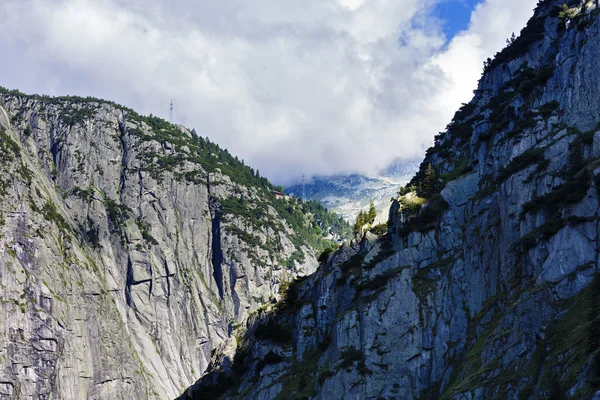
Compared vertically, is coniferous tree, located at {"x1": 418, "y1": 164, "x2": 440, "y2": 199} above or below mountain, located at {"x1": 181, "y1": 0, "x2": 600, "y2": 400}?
above

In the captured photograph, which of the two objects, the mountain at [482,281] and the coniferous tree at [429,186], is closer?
the mountain at [482,281]

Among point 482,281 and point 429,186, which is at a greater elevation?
point 429,186

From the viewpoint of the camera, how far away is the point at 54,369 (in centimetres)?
18575

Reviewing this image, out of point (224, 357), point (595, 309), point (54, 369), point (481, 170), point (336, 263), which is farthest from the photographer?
point (54, 369)

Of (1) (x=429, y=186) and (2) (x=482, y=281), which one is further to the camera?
(1) (x=429, y=186)

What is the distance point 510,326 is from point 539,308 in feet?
10.3

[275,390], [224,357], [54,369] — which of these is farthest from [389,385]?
[54,369]

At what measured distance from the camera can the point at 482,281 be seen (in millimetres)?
81062

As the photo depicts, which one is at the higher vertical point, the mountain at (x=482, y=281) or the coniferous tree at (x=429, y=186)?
the coniferous tree at (x=429, y=186)

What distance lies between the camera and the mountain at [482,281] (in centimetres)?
6462

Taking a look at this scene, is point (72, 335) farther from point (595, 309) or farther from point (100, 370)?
point (595, 309)

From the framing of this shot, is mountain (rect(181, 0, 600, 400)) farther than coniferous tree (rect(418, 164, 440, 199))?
No

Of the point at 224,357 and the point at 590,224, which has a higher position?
the point at 224,357

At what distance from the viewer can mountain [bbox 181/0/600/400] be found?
64625 mm
